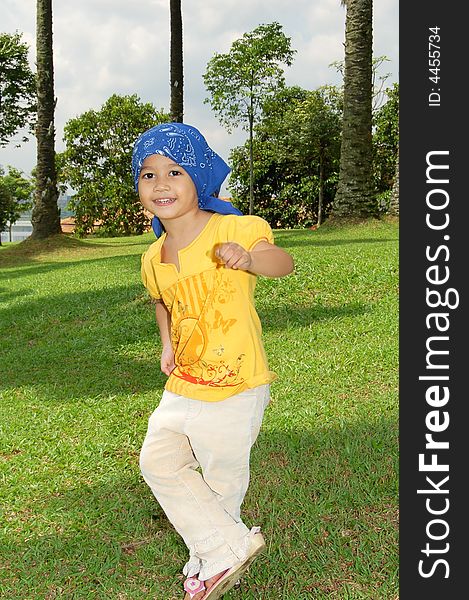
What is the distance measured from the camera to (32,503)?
168 inches

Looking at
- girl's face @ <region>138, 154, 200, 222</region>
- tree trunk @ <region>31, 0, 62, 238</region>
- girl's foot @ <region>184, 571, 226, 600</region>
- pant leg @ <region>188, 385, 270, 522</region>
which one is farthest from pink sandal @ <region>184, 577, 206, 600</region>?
tree trunk @ <region>31, 0, 62, 238</region>

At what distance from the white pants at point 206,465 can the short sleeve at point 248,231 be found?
0.57 metres

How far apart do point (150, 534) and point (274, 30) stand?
21.8m

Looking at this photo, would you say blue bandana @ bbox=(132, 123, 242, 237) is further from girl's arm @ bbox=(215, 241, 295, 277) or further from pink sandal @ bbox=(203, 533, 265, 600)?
pink sandal @ bbox=(203, 533, 265, 600)

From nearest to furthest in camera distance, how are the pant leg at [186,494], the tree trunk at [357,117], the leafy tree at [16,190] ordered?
the pant leg at [186,494], the tree trunk at [357,117], the leafy tree at [16,190]

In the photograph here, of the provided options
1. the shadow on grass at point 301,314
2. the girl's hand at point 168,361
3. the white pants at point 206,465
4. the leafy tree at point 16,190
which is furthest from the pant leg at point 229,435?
the leafy tree at point 16,190

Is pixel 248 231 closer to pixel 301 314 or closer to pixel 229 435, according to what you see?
pixel 229 435

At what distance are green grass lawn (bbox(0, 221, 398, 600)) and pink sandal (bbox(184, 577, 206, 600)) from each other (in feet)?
0.68

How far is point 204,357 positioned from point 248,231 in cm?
50

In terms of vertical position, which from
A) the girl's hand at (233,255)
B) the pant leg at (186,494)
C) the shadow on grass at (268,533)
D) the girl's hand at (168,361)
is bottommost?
the shadow on grass at (268,533)

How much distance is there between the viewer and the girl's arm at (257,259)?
2.58 m

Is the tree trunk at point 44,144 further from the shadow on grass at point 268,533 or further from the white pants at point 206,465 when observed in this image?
the white pants at point 206,465

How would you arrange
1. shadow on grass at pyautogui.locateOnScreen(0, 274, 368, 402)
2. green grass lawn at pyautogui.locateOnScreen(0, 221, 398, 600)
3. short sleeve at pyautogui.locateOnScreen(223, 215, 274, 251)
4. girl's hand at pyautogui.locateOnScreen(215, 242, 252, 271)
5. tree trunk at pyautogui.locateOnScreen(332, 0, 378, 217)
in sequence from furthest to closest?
tree trunk at pyautogui.locateOnScreen(332, 0, 378, 217) → shadow on grass at pyautogui.locateOnScreen(0, 274, 368, 402) → green grass lawn at pyautogui.locateOnScreen(0, 221, 398, 600) → short sleeve at pyautogui.locateOnScreen(223, 215, 274, 251) → girl's hand at pyautogui.locateOnScreen(215, 242, 252, 271)

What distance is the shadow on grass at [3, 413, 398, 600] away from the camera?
3309 millimetres
